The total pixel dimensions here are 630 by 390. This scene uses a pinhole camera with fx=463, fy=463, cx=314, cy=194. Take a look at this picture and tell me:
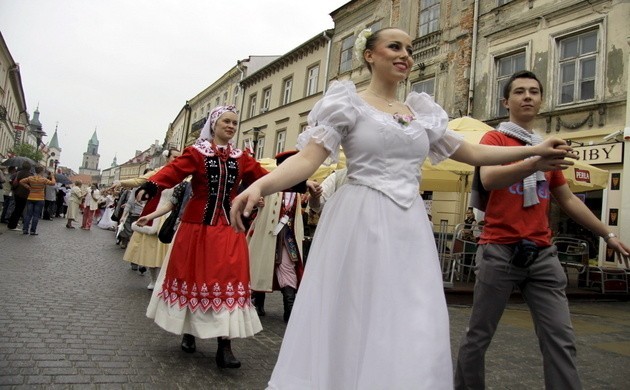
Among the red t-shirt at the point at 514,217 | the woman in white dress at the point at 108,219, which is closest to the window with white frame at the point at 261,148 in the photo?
the woman in white dress at the point at 108,219

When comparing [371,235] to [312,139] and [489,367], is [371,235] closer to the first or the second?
[312,139]

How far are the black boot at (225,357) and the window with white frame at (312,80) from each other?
2156 centimetres

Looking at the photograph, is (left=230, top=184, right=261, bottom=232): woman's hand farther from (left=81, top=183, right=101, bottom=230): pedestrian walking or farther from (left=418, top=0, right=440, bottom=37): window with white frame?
(left=81, top=183, right=101, bottom=230): pedestrian walking

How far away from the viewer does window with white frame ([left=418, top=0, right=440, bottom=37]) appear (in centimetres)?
1678

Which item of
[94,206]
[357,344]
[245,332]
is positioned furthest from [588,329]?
[94,206]

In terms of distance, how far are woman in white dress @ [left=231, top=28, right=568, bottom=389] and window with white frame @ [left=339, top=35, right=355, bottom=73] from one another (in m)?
20.1

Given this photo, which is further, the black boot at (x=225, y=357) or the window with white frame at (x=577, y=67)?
the window with white frame at (x=577, y=67)

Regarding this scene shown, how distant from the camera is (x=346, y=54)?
22.0 meters

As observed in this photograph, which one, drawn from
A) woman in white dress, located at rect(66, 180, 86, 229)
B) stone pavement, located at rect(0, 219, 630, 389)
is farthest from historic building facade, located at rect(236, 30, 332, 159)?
stone pavement, located at rect(0, 219, 630, 389)

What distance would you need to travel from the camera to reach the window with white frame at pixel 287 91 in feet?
88.2

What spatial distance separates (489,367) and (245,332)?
2.07 metres

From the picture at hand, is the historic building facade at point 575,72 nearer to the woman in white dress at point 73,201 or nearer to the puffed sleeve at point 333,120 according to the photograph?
the puffed sleeve at point 333,120

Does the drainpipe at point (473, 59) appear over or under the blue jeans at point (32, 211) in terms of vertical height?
over

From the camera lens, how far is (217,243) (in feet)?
11.4
